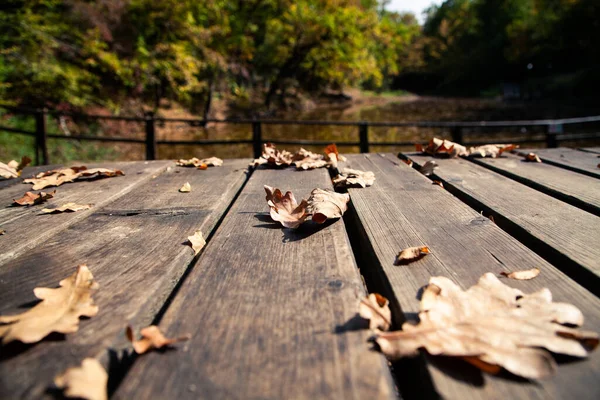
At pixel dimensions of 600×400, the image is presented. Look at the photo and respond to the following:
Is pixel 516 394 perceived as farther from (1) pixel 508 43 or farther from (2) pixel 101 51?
(1) pixel 508 43

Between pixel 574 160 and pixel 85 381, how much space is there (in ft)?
8.04

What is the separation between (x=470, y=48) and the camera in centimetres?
5247

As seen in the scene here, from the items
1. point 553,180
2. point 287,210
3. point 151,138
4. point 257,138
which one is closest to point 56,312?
point 287,210

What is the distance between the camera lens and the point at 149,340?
1.93 ft

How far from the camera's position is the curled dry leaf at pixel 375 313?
2.07ft

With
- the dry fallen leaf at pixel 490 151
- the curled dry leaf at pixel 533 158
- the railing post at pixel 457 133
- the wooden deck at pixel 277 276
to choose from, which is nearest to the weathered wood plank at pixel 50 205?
the wooden deck at pixel 277 276

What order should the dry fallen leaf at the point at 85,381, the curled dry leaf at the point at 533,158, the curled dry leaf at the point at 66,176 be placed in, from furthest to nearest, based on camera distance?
the curled dry leaf at the point at 533,158 < the curled dry leaf at the point at 66,176 < the dry fallen leaf at the point at 85,381

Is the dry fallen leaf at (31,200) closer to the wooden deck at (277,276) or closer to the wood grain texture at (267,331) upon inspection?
the wooden deck at (277,276)

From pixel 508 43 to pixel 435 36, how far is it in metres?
16.5

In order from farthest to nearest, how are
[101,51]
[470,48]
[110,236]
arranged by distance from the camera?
1. [470,48]
2. [101,51]
3. [110,236]

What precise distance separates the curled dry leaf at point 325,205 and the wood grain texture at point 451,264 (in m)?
0.06

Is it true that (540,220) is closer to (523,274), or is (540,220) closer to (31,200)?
(523,274)

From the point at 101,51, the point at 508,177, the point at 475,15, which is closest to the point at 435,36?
the point at 475,15

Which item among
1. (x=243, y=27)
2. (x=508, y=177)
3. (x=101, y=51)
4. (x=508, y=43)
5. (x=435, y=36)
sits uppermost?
(x=435, y=36)
